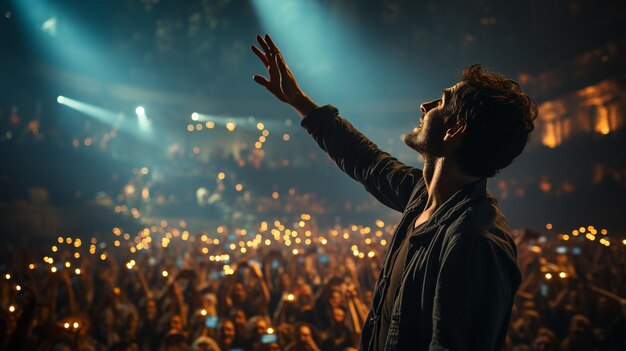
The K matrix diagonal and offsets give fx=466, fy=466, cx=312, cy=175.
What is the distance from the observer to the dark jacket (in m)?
1.15

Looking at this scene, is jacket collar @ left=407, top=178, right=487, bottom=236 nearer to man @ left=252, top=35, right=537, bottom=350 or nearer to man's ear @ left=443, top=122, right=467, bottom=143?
man @ left=252, top=35, right=537, bottom=350

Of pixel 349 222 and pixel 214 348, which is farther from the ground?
pixel 349 222

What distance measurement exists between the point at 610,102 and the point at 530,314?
1416cm

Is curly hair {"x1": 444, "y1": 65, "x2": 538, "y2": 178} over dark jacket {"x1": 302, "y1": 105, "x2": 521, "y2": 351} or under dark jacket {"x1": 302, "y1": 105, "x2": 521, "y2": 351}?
over

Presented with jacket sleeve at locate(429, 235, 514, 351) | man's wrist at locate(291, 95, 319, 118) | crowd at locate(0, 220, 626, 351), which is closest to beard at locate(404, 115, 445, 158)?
jacket sleeve at locate(429, 235, 514, 351)

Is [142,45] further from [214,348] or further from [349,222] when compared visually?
[214,348]

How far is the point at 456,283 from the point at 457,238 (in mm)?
124

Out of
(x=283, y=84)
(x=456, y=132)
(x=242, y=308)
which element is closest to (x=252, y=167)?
(x=242, y=308)

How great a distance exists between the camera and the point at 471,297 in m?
1.16

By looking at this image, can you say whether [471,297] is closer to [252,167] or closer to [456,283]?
[456,283]

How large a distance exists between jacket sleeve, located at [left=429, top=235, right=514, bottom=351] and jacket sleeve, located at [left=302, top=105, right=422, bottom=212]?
88cm

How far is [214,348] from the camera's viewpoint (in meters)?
5.34

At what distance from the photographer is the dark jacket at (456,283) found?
1.15 m

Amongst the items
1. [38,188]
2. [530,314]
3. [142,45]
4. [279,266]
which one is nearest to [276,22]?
[142,45]
